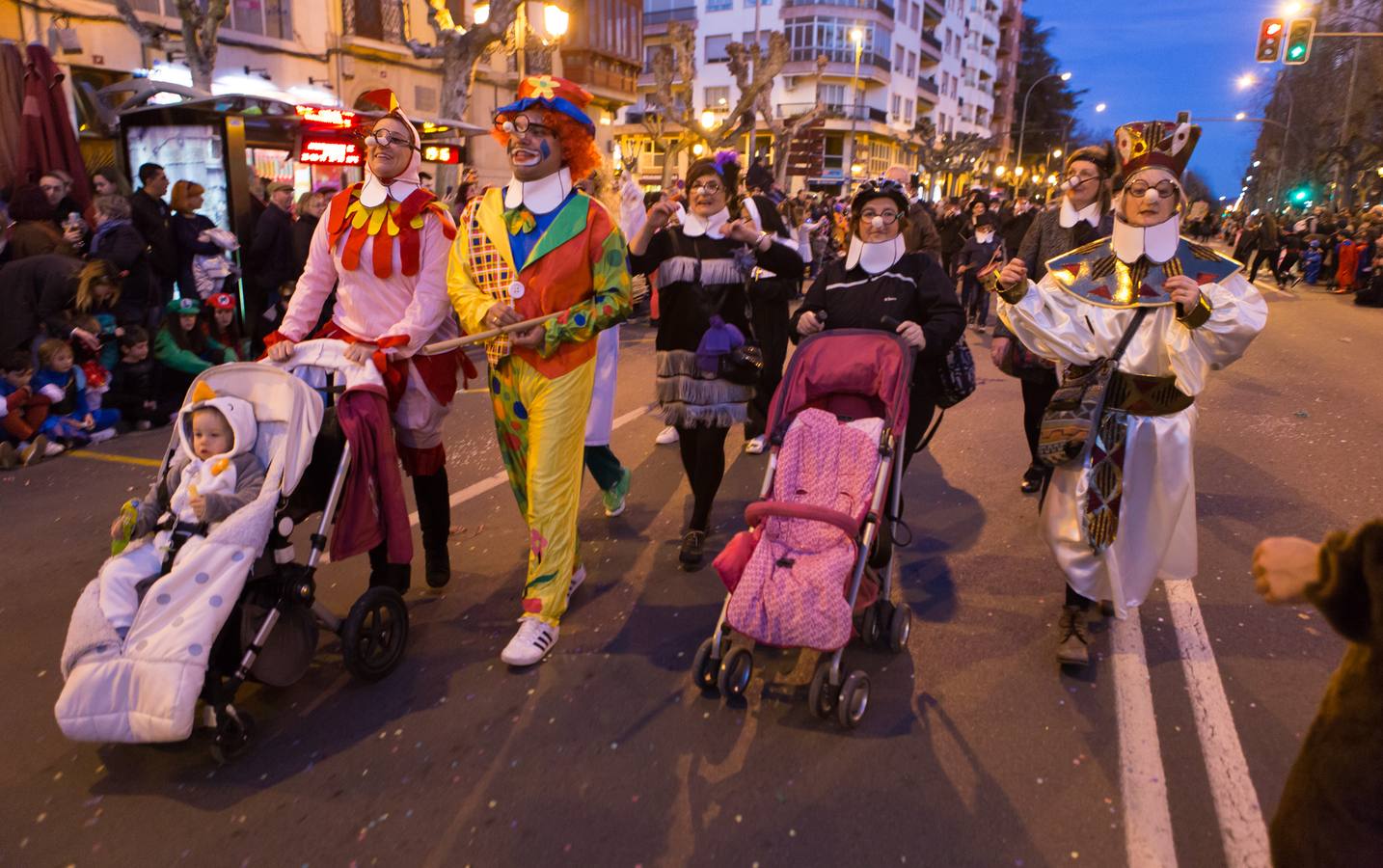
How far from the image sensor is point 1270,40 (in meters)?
19.8

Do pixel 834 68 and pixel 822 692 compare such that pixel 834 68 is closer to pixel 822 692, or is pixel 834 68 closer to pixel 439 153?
pixel 439 153

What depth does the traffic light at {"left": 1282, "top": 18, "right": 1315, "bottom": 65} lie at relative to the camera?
63.2ft

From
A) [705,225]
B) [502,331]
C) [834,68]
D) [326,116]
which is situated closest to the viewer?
[502,331]

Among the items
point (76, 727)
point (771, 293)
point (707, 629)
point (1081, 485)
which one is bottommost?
point (707, 629)

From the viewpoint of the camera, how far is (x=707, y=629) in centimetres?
423

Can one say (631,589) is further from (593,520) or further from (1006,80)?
(1006,80)

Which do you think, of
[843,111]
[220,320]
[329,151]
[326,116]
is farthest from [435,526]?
[843,111]

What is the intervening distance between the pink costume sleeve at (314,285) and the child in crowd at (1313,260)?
26.5 meters

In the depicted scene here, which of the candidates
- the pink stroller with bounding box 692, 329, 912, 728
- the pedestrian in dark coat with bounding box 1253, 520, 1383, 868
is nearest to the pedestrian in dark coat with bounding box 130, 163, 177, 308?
the pink stroller with bounding box 692, 329, 912, 728

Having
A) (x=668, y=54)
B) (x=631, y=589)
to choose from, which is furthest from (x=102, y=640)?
(x=668, y=54)

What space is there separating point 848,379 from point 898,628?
42.2 inches

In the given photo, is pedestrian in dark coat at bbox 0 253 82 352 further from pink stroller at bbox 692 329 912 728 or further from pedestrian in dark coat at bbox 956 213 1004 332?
pedestrian in dark coat at bbox 956 213 1004 332

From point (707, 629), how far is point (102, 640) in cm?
232

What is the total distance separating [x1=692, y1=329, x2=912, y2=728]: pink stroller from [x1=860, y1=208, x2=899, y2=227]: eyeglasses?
55cm
